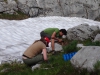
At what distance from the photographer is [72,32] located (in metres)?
19.2

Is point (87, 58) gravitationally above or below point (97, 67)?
below

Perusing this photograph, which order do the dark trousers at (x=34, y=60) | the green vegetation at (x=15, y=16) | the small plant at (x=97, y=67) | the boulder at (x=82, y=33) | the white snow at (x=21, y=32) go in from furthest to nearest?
the green vegetation at (x=15, y=16), the boulder at (x=82, y=33), the white snow at (x=21, y=32), the dark trousers at (x=34, y=60), the small plant at (x=97, y=67)

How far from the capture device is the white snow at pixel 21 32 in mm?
15169

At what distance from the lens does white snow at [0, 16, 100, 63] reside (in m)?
15.2

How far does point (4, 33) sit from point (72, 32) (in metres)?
6.51

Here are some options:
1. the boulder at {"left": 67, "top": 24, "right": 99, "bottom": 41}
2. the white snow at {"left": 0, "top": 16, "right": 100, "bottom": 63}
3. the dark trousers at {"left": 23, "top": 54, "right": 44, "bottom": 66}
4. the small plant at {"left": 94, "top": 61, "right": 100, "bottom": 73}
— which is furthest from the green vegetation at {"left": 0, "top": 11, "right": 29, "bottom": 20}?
the small plant at {"left": 94, "top": 61, "right": 100, "bottom": 73}

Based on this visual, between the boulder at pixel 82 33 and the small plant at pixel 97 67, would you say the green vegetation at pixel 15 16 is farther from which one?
the small plant at pixel 97 67

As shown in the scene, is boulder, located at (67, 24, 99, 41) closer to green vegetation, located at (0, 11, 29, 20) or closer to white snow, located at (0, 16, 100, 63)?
white snow, located at (0, 16, 100, 63)

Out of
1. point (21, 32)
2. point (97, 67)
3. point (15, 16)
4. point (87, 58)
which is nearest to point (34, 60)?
point (87, 58)

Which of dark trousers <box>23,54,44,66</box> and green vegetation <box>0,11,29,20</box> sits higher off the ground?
dark trousers <box>23,54,44,66</box>

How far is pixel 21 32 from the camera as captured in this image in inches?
868

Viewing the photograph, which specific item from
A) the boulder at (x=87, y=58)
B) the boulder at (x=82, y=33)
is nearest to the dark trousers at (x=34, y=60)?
the boulder at (x=87, y=58)

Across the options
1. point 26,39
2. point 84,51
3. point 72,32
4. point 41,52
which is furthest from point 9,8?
point 84,51

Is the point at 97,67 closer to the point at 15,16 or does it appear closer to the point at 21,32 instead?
the point at 21,32
